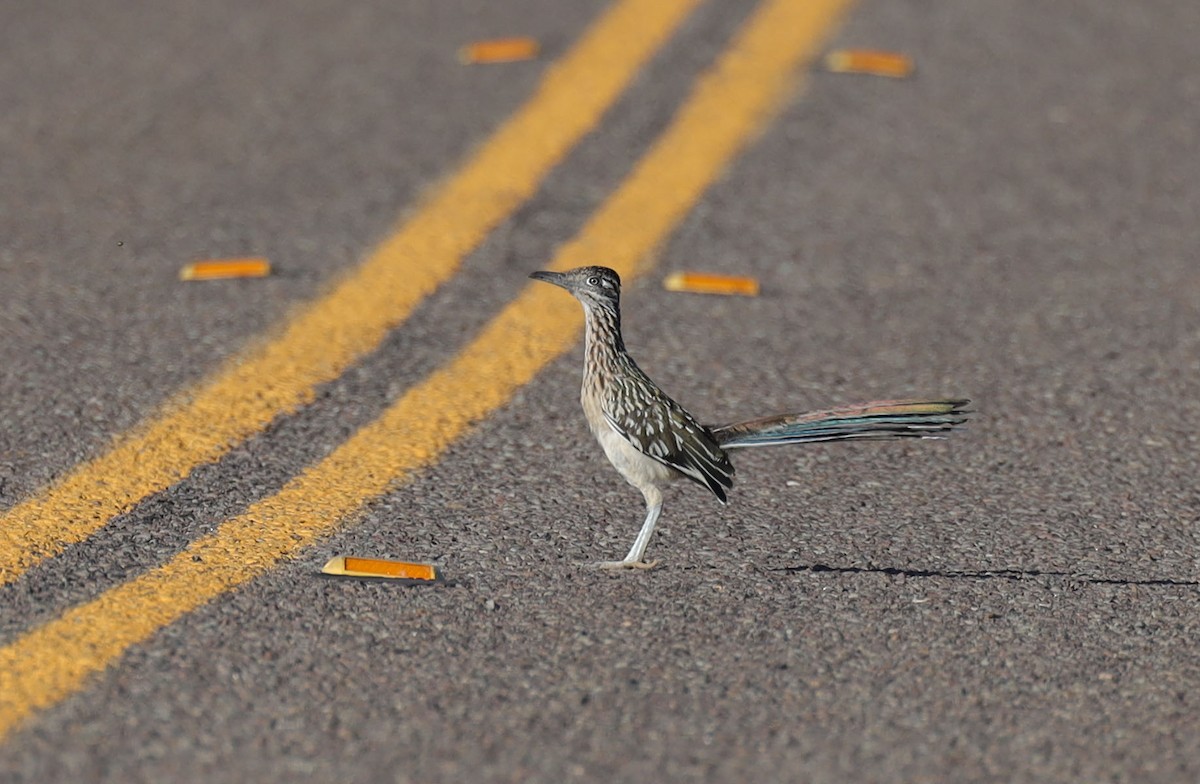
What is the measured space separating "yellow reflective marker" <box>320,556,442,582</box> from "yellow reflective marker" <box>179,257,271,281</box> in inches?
73.1

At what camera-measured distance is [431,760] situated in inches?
113

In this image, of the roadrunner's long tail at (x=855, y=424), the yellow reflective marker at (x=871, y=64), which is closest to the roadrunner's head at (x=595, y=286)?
the roadrunner's long tail at (x=855, y=424)

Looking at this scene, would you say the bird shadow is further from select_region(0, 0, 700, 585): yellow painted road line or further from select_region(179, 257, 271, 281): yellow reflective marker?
select_region(179, 257, 271, 281): yellow reflective marker

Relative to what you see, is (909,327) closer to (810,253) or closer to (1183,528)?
(810,253)

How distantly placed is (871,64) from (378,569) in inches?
164

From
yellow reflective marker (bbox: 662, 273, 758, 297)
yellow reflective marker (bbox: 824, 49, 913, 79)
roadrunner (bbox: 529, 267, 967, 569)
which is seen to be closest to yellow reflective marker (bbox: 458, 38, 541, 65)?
yellow reflective marker (bbox: 824, 49, 913, 79)

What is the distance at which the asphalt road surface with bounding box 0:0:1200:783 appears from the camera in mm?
3061

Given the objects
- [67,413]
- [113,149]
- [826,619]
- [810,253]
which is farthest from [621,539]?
[113,149]

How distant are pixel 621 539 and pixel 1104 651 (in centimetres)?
100

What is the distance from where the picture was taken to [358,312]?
16.4 ft

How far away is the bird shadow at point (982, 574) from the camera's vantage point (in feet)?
11.9

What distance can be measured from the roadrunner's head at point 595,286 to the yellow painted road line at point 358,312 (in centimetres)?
85

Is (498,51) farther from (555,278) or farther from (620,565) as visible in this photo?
(620,565)

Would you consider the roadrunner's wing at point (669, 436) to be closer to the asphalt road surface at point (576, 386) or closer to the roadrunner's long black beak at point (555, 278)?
the asphalt road surface at point (576, 386)
